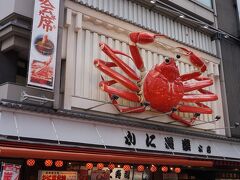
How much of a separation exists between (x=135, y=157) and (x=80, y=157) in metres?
2.17

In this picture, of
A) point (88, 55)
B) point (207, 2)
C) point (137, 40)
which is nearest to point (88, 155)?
point (88, 55)

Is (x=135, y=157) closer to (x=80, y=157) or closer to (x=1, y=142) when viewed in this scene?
(x=80, y=157)

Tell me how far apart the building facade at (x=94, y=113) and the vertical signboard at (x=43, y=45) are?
7 cm

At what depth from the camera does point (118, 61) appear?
12875 mm

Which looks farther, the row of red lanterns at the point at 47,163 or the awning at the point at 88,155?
the row of red lanterns at the point at 47,163

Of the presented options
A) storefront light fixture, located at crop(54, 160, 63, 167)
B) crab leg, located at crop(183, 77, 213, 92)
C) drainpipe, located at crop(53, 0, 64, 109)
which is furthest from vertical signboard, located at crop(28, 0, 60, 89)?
crab leg, located at crop(183, 77, 213, 92)

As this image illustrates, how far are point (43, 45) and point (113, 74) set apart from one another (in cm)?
307

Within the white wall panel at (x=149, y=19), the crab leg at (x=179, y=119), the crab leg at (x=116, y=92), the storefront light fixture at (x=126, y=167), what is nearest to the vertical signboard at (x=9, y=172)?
the crab leg at (x=116, y=92)

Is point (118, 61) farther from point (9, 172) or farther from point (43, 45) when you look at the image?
point (9, 172)

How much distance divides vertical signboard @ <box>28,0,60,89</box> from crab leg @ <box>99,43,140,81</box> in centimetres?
211

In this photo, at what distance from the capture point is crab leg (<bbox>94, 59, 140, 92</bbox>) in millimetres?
12438

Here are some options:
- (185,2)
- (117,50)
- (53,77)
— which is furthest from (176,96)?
(185,2)

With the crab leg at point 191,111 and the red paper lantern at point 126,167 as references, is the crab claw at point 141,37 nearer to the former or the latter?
the crab leg at point 191,111

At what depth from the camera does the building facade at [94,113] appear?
10.1m
